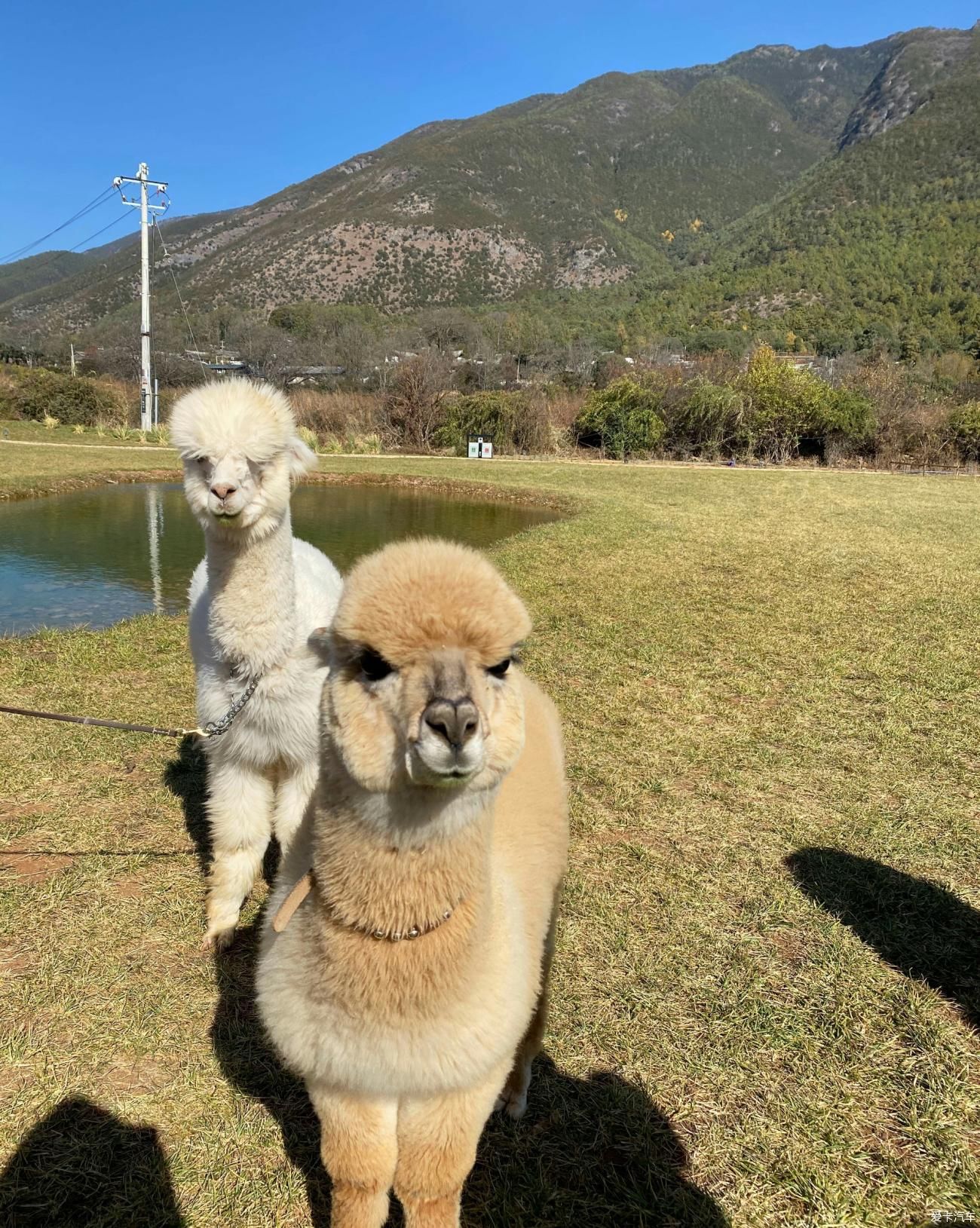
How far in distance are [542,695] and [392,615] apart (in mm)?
1308

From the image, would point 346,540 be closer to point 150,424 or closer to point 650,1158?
point 650,1158

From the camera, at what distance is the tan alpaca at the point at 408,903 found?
55.8 inches

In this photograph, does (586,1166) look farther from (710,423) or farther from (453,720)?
(710,423)

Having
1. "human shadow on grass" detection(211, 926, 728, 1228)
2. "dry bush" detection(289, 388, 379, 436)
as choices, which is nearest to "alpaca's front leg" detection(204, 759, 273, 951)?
"human shadow on grass" detection(211, 926, 728, 1228)

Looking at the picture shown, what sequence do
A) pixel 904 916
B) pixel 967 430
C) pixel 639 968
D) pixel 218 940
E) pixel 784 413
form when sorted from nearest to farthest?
pixel 639 968 < pixel 218 940 < pixel 904 916 < pixel 967 430 < pixel 784 413

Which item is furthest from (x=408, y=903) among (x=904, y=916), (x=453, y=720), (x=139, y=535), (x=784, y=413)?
(x=784, y=413)

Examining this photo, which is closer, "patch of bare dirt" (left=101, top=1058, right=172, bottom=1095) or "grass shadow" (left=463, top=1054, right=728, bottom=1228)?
"grass shadow" (left=463, top=1054, right=728, bottom=1228)

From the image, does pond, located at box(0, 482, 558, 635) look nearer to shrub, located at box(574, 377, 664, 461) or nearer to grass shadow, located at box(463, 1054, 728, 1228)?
grass shadow, located at box(463, 1054, 728, 1228)

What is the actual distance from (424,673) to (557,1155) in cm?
173

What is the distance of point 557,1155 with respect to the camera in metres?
2.17

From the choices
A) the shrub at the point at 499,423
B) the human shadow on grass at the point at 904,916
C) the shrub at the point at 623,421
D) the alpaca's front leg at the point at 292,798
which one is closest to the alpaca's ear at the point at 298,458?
the alpaca's front leg at the point at 292,798

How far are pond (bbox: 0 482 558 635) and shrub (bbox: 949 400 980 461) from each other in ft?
70.0

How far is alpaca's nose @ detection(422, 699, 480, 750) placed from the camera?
131 centimetres

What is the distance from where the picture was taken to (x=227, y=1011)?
263cm
